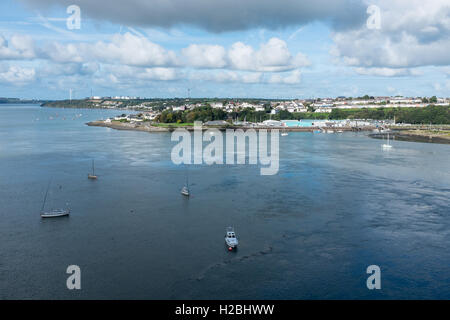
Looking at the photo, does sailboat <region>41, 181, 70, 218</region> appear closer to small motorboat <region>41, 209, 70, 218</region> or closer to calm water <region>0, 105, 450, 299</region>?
small motorboat <region>41, 209, 70, 218</region>

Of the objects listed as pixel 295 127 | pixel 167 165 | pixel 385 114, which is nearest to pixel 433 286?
pixel 167 165

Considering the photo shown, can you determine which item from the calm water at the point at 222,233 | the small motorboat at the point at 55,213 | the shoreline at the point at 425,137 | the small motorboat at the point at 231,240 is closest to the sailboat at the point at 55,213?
the small motorboat at the point at 55,213

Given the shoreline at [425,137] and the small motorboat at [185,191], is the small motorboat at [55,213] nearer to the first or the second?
the small motorboat at [185,191]

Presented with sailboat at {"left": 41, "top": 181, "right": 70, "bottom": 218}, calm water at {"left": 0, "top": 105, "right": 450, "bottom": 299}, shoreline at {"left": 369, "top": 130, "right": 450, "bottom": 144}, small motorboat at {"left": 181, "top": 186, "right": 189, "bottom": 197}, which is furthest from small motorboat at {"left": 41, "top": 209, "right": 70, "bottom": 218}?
shoreline at {"left": 369, "top": 130, "right": 450, "bottom": 144}

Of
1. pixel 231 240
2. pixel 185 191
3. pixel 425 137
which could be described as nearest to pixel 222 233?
pixel 231 240

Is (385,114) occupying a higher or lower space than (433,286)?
higher

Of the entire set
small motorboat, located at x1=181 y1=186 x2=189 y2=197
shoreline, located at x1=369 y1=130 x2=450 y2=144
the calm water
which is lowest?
the calm water

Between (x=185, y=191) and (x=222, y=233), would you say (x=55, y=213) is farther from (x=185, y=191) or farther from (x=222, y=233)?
(x=222, y=233)

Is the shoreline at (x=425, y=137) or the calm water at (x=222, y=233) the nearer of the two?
the calm water at (x=222, y=233)

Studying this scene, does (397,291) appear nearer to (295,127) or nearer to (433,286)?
(433,286)
